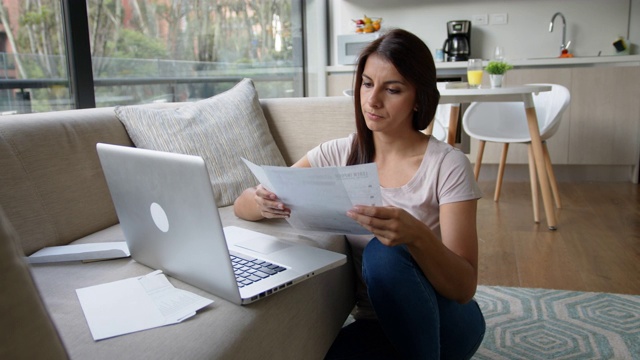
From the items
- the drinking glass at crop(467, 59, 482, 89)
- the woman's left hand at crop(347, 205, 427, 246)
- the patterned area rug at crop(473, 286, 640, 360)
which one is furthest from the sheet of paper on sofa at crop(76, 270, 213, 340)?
the drinking glass at crop(467, 59, 482, 89)

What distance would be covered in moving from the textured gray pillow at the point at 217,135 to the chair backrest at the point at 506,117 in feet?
5.87

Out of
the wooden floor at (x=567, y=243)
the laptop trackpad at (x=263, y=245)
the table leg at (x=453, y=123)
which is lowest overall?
the wooden floor at (x=567, y=243)

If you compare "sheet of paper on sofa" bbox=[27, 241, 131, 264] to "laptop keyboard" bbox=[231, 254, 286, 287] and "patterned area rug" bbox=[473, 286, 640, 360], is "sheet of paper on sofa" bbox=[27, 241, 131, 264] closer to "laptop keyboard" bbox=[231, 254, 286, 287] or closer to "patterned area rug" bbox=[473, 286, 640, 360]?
"laptop keyboard" bbox=[231, 254, 286, 287]

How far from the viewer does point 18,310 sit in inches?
15.9

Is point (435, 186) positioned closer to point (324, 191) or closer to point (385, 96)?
point (385, 96)

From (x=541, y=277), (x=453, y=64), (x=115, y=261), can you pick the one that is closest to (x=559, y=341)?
(x=541, y=277)

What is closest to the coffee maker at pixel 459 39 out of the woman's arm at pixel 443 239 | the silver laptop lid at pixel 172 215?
the woman's arm at pixel 443 239

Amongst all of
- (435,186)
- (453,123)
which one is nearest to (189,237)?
(435,186)

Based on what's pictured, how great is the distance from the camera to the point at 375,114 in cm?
118

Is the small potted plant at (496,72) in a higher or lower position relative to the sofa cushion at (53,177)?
higher

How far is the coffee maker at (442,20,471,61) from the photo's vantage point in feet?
13.7

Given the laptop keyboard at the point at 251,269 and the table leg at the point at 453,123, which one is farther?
the table leg at the point at 453,123

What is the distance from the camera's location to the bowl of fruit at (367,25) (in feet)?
14.4

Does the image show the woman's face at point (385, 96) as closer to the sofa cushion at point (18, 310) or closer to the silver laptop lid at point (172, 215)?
the silver laptop lid at point (172, 215)
